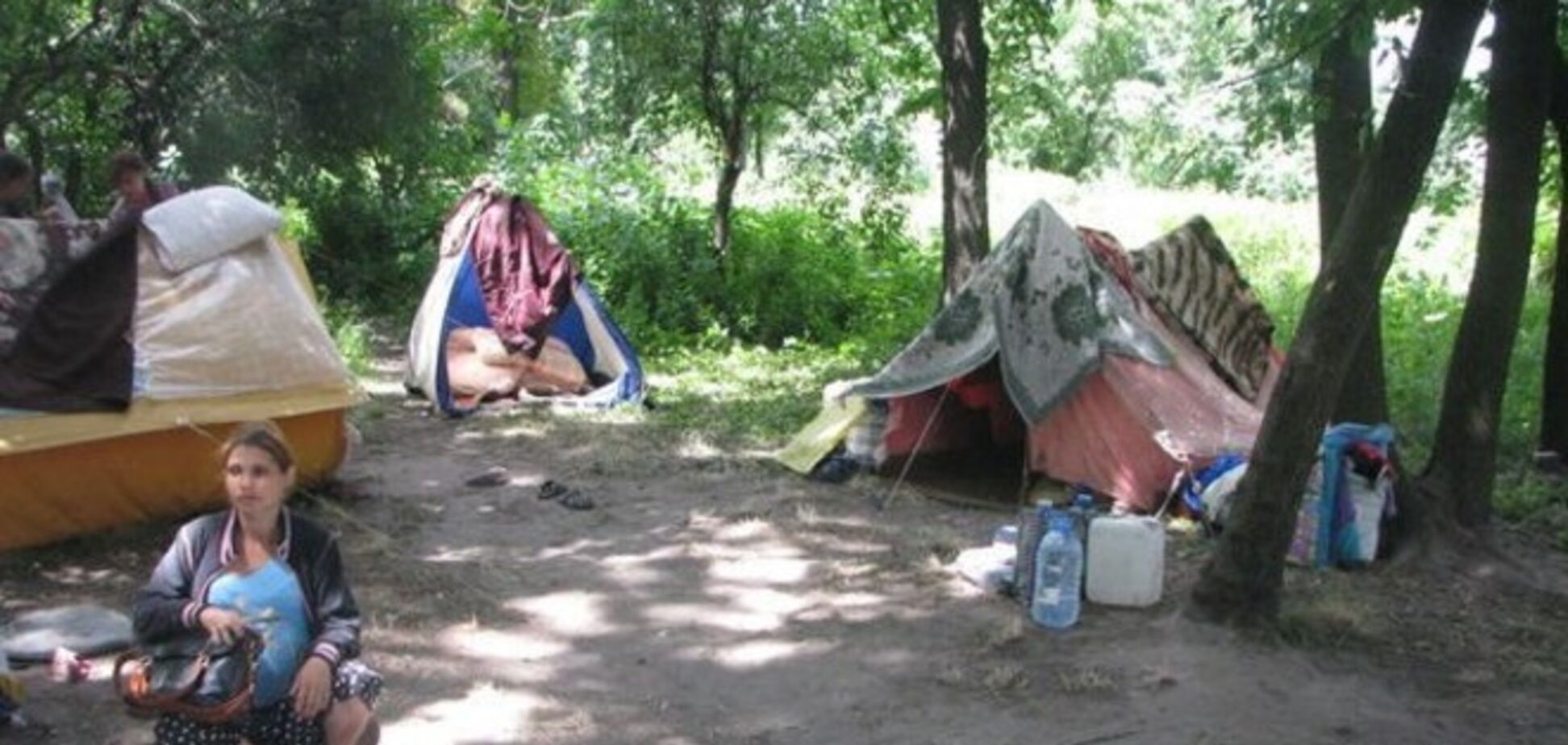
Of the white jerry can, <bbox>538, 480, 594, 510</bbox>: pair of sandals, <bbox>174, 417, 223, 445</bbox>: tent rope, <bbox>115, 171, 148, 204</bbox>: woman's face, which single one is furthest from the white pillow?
the white jerry can

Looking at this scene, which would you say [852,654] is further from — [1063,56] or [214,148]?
[1063,56]

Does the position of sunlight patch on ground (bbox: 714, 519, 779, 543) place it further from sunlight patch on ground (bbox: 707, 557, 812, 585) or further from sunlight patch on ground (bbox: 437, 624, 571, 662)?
sunlight patch on ground (bbox: 437, 624, 571, 662)

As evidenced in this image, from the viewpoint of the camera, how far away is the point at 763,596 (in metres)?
5.93

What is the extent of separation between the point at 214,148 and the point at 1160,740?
35.8 ft

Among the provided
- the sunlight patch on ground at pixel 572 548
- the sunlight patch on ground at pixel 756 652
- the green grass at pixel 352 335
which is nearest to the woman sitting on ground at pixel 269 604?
the sunlight patch on ground at pixel 756 652

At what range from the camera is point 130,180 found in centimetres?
685

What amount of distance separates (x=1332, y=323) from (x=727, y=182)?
28.5 feet

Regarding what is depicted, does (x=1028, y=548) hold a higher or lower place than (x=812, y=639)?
higher

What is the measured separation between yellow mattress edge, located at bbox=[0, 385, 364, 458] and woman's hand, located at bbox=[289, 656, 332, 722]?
3.19 m

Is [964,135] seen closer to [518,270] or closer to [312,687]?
[518,270]

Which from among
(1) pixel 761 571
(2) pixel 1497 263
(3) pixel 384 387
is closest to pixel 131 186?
(1) pixel 761 571

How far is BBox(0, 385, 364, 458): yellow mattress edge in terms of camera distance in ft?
18.6

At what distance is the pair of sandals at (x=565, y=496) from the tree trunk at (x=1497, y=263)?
401cm

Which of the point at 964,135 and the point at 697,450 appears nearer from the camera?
the point at 697,450
